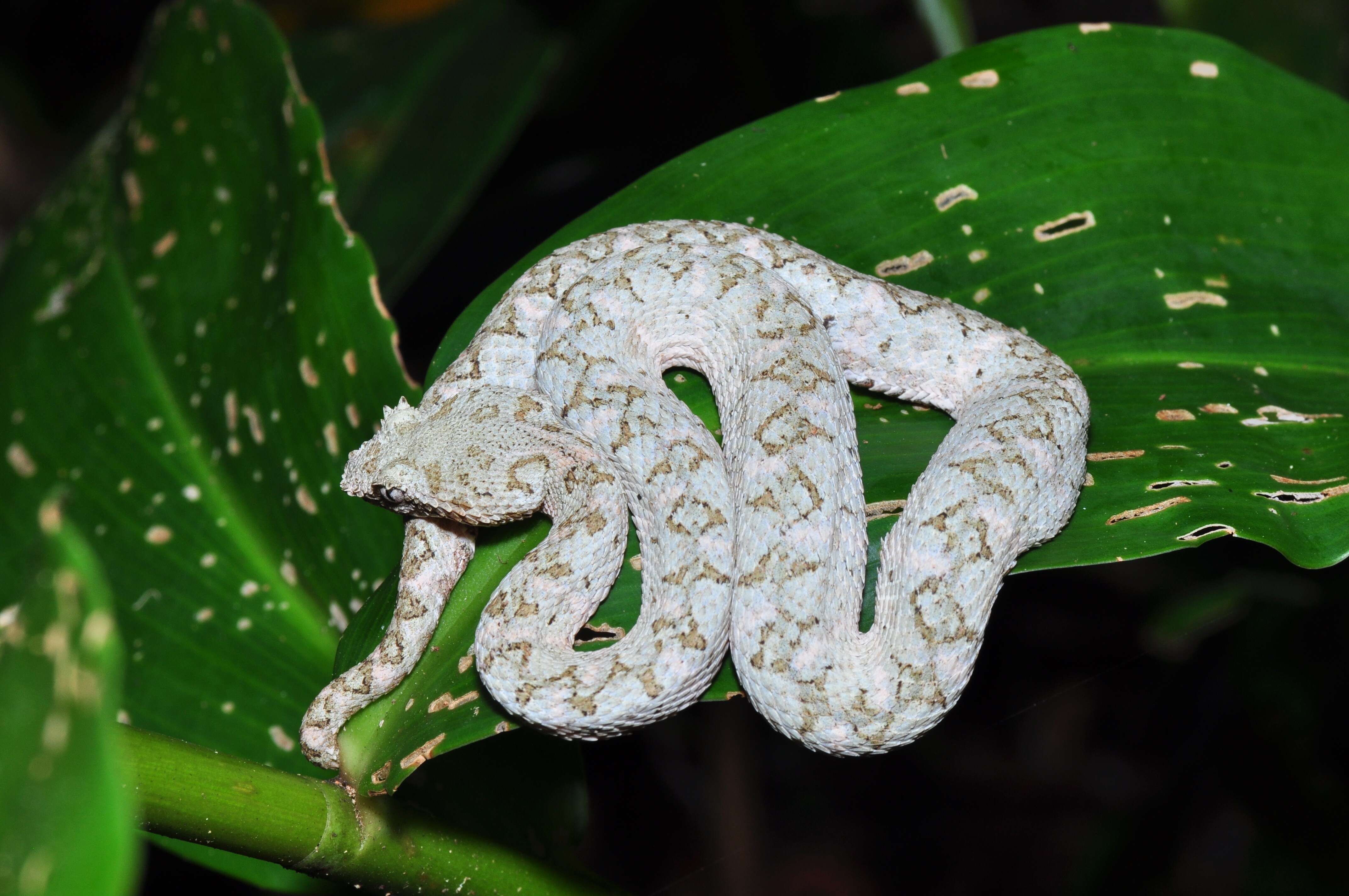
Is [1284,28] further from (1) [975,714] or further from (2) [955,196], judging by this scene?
(1) [975,714]

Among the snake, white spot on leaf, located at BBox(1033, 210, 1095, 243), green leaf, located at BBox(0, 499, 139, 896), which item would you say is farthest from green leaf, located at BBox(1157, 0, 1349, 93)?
green leaf, located at BBox(0, 499, 139, 896)

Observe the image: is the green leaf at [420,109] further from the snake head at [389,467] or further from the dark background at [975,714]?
the snake head at [389,467]

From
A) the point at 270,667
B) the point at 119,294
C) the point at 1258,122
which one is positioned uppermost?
the point at 119,294

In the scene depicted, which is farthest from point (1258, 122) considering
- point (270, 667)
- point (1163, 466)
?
point (270, 667)

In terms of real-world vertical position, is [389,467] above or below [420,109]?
below

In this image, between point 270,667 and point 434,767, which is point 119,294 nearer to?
point 270,667

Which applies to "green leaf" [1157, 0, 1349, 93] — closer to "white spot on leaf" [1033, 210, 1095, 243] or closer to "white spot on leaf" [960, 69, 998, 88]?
"white spot on leaf" [960, 69, 998, 88]

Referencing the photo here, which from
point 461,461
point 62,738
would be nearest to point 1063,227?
point 461,461

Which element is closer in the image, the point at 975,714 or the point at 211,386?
the point at 211,386
